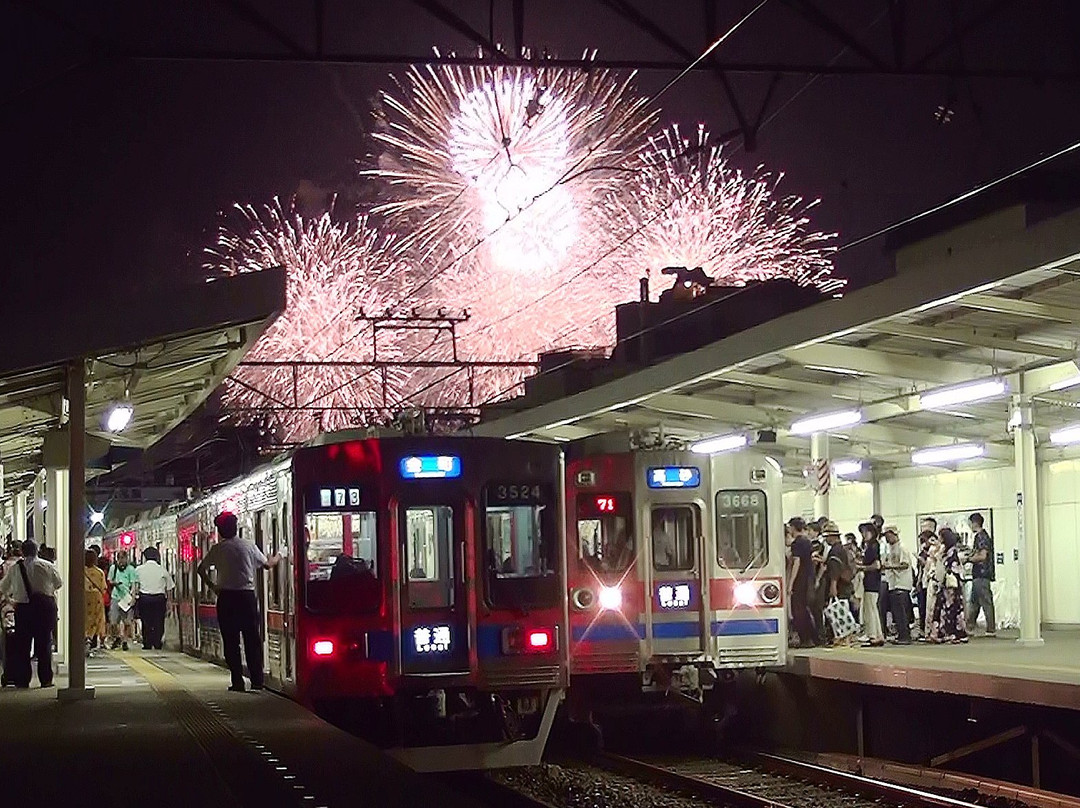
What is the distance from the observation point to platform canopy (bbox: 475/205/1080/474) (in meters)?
11.9

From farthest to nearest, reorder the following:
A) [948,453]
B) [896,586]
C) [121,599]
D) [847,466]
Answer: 1. [121,599]
2. [847,466]
3. [948,453]
4. [896,586]

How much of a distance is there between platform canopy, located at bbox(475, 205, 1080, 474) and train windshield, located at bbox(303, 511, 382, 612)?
160 inches

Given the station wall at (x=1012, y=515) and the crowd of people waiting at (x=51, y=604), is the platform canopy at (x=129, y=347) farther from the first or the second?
the station wall at (x=1012, y=515)

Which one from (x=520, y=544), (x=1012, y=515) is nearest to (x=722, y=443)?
(x=1012, y=515)

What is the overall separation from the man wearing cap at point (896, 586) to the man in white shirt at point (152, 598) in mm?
9199

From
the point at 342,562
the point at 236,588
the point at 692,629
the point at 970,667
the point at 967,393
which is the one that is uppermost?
the point at 967,393

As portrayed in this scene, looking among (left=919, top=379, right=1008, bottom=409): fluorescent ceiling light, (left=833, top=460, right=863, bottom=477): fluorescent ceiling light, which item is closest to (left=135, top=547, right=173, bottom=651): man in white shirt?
(left=833, top=460, right=863, bottom=477): fluorescent ceiling light

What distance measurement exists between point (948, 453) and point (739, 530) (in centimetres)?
419

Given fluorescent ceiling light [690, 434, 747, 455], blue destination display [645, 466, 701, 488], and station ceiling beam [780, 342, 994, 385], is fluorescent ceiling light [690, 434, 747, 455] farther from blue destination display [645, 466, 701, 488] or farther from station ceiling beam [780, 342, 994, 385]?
station ceiling beam [780, 342, 994, 385]

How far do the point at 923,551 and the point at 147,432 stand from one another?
28.5 feet

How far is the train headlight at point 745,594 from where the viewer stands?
15.7m

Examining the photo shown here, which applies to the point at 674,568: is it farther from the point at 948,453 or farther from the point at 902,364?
the point at 948,453

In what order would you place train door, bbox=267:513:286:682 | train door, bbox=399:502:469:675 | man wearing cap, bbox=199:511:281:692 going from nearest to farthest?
train door, bbox=399:502:469:675
man wearing cap, bbox=199:511:281:692
train door, bbox=267:513:286:682

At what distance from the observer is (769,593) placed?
15797 millimetres
